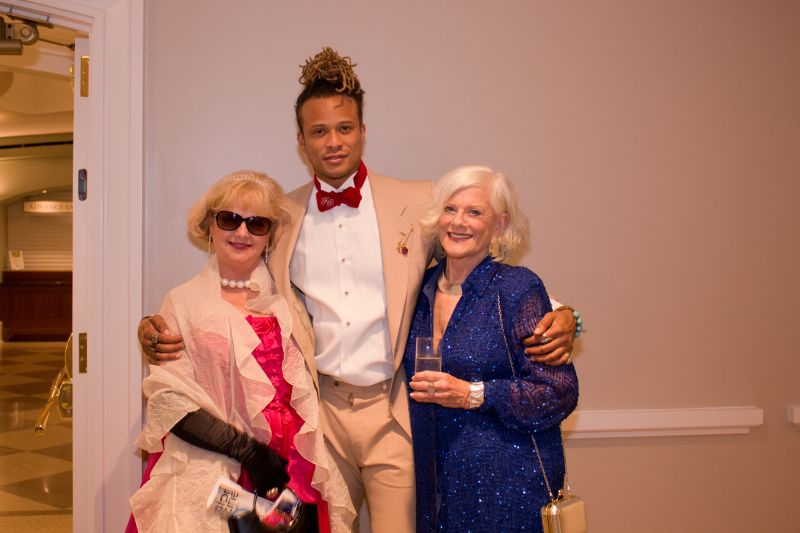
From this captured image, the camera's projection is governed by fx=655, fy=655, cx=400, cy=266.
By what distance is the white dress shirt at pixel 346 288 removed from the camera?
223cm

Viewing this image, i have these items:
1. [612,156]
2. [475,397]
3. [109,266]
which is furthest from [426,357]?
[612,156]

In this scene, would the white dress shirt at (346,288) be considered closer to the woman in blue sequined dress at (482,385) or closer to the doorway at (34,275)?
the woman in blue sequined dress at (482,385)

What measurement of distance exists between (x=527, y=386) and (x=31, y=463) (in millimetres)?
4788

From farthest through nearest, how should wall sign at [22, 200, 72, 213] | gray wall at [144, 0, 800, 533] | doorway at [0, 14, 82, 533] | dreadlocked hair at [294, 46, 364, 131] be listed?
1. wall sign at [22, 200, 72, 213]
2. doorway at [0, 14, 82, 533]
3. gray wall at [144, 0, 800, 533]
4. dreadlocked hair at [294, 46, 364, 131]

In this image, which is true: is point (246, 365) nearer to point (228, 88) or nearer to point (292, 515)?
point (292, 515)

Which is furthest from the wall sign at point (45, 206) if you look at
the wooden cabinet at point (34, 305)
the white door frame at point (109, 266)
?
the white door frame at point (109, 266)

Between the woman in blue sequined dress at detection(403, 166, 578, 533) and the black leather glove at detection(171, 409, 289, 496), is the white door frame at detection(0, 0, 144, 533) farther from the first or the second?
the woman in blue sequined dress at detection(403, 166, 578, 533)

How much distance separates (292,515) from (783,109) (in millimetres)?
2975

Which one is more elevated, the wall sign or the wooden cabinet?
the wall sign

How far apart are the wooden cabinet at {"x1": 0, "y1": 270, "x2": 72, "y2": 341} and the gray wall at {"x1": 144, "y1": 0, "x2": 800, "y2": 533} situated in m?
12.2

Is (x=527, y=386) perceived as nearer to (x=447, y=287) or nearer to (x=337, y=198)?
(x=447, y=287)

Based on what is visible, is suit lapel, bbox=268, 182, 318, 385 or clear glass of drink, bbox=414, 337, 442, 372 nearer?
clear glass of drink, bbox=414, 337, 442, 372

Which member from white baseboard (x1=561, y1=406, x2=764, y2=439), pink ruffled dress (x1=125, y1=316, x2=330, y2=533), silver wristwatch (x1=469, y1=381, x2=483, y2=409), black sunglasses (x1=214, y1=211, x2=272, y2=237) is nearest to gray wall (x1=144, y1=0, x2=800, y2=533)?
white baseboard (x1=561, y1=406, x2=764, y2=439)

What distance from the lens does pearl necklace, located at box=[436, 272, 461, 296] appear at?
7.15 feet
